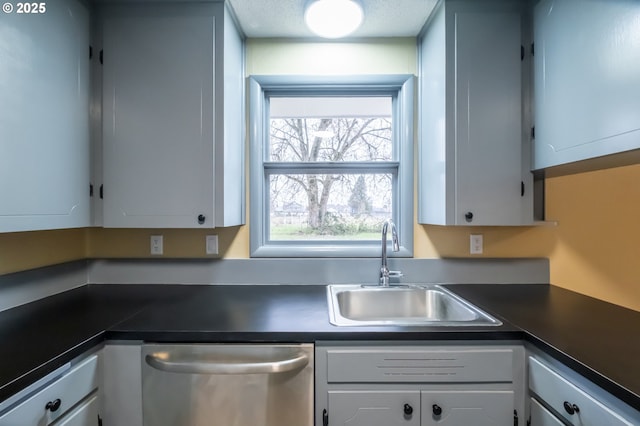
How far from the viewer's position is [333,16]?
1454 mm

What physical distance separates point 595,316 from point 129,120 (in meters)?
2.18

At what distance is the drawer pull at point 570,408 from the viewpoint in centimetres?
85

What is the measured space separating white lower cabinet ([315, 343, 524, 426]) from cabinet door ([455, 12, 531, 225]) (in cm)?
63

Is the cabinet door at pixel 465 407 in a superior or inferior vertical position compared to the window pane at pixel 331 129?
inferior

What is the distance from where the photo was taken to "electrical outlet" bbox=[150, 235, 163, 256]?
1.74 m

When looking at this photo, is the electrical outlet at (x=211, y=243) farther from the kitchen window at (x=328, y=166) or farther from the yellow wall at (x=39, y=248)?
the yellow wall at (x=39, y=248)

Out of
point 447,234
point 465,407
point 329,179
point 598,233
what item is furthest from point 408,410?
point 598,233

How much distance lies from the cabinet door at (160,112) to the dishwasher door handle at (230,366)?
1.95ft

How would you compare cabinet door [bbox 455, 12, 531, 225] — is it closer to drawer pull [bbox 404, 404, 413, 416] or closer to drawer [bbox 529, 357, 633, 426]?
drawer [bbox 529, 357, 633, 426]

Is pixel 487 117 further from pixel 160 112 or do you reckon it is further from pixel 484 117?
pixel 160 112

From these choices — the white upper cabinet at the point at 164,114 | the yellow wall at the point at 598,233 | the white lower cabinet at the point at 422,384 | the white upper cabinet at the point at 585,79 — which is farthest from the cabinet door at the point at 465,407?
the white upper cabinet at the point at 164,114

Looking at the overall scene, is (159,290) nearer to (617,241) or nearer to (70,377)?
(70,377)

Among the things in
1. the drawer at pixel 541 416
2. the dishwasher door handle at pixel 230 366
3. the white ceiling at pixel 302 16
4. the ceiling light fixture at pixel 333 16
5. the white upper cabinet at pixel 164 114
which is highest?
the white ceiling at pixel 302 16

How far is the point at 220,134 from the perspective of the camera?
143 cm
